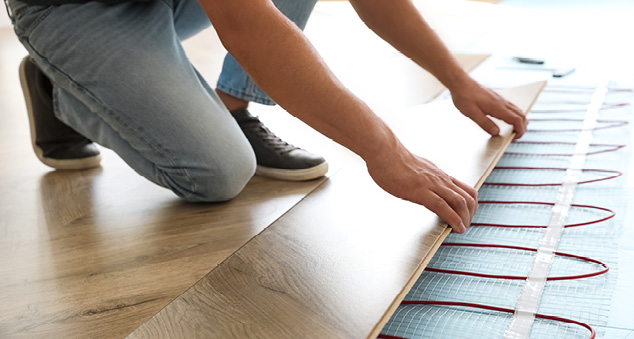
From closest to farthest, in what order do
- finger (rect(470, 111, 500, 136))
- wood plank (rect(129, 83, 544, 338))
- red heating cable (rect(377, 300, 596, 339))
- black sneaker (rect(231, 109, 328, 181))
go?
1. wood plank (rect(129, 83, 544, 338))
2. red heating cable (rect(377, 300, 596, 339))
3. finger (rect(470, 111, 500, 136))
4. black sneaker (rect(231, 109, 328, 181))

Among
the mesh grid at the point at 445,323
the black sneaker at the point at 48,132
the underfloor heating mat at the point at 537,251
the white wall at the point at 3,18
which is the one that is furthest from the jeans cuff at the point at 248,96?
the white wall at the point at 3,18

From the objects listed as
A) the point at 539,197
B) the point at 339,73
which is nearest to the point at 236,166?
the point at 539,197

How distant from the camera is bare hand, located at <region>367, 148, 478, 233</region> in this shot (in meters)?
1.19

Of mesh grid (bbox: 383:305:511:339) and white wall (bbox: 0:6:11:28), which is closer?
mesh grid (bbox: 383:305:511:339)

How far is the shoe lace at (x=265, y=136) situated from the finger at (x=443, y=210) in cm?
75

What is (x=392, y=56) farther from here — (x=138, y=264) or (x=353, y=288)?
(x=353, y=288)

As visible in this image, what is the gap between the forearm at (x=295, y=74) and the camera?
1.14 m

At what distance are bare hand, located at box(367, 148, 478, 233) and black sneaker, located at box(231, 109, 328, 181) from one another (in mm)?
660

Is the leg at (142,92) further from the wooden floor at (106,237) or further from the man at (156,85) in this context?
the wooden floor at (106,237)

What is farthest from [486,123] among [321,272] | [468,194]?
[321,272]

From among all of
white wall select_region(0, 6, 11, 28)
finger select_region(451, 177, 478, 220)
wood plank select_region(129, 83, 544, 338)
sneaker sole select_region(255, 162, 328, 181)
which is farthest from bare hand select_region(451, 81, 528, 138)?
white wall select_region(0, 6, 11, 28)

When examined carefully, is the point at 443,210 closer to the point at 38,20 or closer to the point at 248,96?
the point at 248,96

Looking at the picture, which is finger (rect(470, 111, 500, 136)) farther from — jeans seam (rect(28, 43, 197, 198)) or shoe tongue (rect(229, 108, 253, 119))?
jeans seam (rect(28, 43, 197, 198))

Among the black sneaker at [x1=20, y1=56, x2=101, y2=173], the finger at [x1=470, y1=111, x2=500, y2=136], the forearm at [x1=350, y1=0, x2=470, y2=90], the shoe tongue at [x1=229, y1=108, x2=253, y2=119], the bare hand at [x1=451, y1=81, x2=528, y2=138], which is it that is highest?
the forearm at [x1=350, y1=0, x2=470, y2=90]
